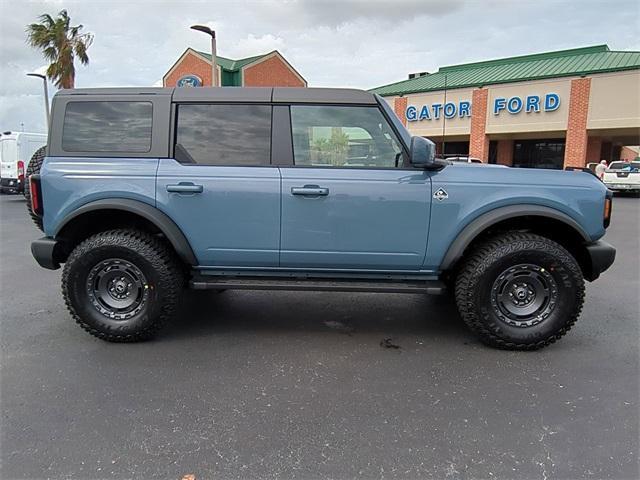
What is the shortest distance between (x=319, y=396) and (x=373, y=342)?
1006 millimetres

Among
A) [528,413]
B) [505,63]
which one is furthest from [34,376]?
[505,63]

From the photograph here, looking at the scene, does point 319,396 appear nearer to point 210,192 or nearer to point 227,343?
point 227,343

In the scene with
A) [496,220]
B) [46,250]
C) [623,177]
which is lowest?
[46,250]

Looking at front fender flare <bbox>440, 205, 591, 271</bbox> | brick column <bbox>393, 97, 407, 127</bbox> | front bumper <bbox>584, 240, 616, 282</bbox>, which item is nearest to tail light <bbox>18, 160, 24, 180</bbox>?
front fender flare <bbox>440, 205, 591, 271</bbox>

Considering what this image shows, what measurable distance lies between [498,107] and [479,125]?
136 centimetres

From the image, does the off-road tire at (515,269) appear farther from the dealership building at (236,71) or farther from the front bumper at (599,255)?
the dealership building at (236,71)

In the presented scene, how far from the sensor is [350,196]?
3.59 m

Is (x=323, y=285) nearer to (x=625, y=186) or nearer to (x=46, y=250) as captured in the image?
(x=46, y=250)

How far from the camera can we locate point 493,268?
141 inches

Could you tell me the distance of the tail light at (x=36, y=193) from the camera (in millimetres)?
3697

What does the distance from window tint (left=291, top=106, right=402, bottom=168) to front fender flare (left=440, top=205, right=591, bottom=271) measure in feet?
2.66

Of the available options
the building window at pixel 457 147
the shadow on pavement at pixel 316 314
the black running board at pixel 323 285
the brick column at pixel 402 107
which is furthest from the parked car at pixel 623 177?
the black running board at pixel 323 285

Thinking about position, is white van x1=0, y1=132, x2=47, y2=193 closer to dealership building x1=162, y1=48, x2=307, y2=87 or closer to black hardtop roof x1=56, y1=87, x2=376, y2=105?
dealership building x1=162, y1=48, x2=307, y2=87

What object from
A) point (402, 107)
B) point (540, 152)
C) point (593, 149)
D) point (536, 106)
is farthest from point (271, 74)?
point (593, 149)
